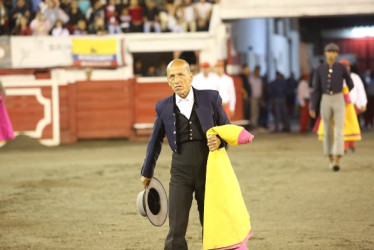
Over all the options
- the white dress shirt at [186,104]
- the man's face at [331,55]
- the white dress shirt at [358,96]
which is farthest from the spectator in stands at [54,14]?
the white dress shirt at [186,104]

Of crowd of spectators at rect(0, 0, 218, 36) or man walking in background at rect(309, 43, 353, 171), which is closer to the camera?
man walking in background at rect(309, 43, 353, 171)

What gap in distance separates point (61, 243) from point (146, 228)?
2.89 ft

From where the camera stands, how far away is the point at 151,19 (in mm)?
20250

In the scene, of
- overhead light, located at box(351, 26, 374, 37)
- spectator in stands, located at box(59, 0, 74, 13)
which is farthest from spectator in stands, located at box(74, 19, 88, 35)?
overhead light, located at box(351, 26, 374, 37)

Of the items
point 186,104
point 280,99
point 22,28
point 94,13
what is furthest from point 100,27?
point 186,104

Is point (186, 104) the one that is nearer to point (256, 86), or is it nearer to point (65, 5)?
point (65, 5)

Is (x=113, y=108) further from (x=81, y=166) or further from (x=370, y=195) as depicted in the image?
(x=370, y=195)

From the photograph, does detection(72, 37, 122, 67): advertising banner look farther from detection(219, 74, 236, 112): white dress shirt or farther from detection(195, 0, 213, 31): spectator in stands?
detection(219, 74, 236, 112): white dress shirt

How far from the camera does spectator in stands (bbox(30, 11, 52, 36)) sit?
64.2 ft

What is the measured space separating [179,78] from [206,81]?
9.21 meters

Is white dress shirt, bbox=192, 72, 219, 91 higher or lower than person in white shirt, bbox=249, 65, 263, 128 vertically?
higher

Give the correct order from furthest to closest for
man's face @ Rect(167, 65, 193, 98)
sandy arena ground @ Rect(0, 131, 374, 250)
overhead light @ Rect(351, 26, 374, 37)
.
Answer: overhead light @ Rect(351, 26, 374, 37) < sandy arena ground @ Rect(0, 131, 374, 250) < man's face @ Rect(167, 65, 193, 98)

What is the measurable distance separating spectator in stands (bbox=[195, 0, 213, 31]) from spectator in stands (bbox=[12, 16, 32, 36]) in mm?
3778

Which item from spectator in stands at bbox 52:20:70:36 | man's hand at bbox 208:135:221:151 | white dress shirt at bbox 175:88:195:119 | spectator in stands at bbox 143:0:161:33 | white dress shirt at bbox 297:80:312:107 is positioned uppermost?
spectator in stands at bbox 143:0:161:33
